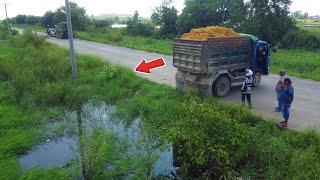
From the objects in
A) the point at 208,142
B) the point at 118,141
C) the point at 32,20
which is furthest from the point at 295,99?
the point at 32,20

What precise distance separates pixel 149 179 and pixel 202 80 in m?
5.47

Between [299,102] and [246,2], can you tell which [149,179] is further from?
[246,2]

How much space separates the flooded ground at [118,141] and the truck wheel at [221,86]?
290 cm

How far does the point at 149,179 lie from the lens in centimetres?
657

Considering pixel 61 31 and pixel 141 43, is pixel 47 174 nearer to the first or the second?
pixel 141 43

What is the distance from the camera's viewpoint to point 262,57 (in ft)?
41.2

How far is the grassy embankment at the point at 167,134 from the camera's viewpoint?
666 cm

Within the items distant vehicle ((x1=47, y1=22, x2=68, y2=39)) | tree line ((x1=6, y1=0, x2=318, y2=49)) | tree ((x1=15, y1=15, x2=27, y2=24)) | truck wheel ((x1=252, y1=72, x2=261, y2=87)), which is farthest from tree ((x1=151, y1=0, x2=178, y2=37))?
tree ((x1=15, y1=15, x2=27, y2=24))

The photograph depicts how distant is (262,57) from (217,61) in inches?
89.2

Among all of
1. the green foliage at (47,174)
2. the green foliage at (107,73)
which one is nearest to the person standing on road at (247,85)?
the green foliage at (47,174)

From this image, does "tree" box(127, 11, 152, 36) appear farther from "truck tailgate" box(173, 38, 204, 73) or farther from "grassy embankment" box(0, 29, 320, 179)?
"truck tailgate" box(173, 38, 204, 73)
